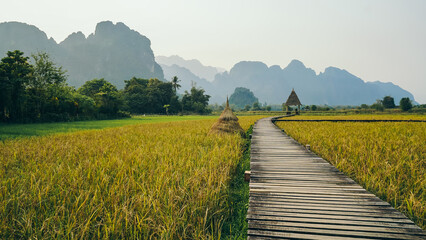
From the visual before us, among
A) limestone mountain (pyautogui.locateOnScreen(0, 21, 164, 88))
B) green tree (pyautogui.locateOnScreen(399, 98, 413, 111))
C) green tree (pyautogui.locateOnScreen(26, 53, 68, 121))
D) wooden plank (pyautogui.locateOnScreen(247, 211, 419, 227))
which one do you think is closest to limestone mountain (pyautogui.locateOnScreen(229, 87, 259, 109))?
limestone mountain (pyautogui.locateOnScreen(0, 21, 164, 88))

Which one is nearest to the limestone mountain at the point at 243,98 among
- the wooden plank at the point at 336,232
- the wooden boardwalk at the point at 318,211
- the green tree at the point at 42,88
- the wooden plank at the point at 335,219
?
the green tree at the point at 42,88

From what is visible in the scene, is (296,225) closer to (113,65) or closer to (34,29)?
(113,65)

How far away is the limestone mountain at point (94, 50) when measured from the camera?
144 metres

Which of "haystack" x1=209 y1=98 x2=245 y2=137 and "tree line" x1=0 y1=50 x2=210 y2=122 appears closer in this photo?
"haystack" x1=209 y1=98 x2=245 y2=137

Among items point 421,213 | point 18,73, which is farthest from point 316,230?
point 18,73

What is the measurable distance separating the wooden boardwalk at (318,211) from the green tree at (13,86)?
16.9m

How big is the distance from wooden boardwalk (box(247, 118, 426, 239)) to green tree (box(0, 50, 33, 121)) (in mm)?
16890

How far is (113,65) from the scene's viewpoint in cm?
14988

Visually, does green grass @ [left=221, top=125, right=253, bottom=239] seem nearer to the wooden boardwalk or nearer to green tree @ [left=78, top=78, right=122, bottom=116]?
the wooden boardwalk

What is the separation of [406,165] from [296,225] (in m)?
3.51

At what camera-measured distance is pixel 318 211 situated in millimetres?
1878

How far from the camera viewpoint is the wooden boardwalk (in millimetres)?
1563

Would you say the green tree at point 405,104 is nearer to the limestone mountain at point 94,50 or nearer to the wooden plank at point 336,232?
the wooden plank at point 336,232

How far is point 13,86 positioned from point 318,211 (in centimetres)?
1807
